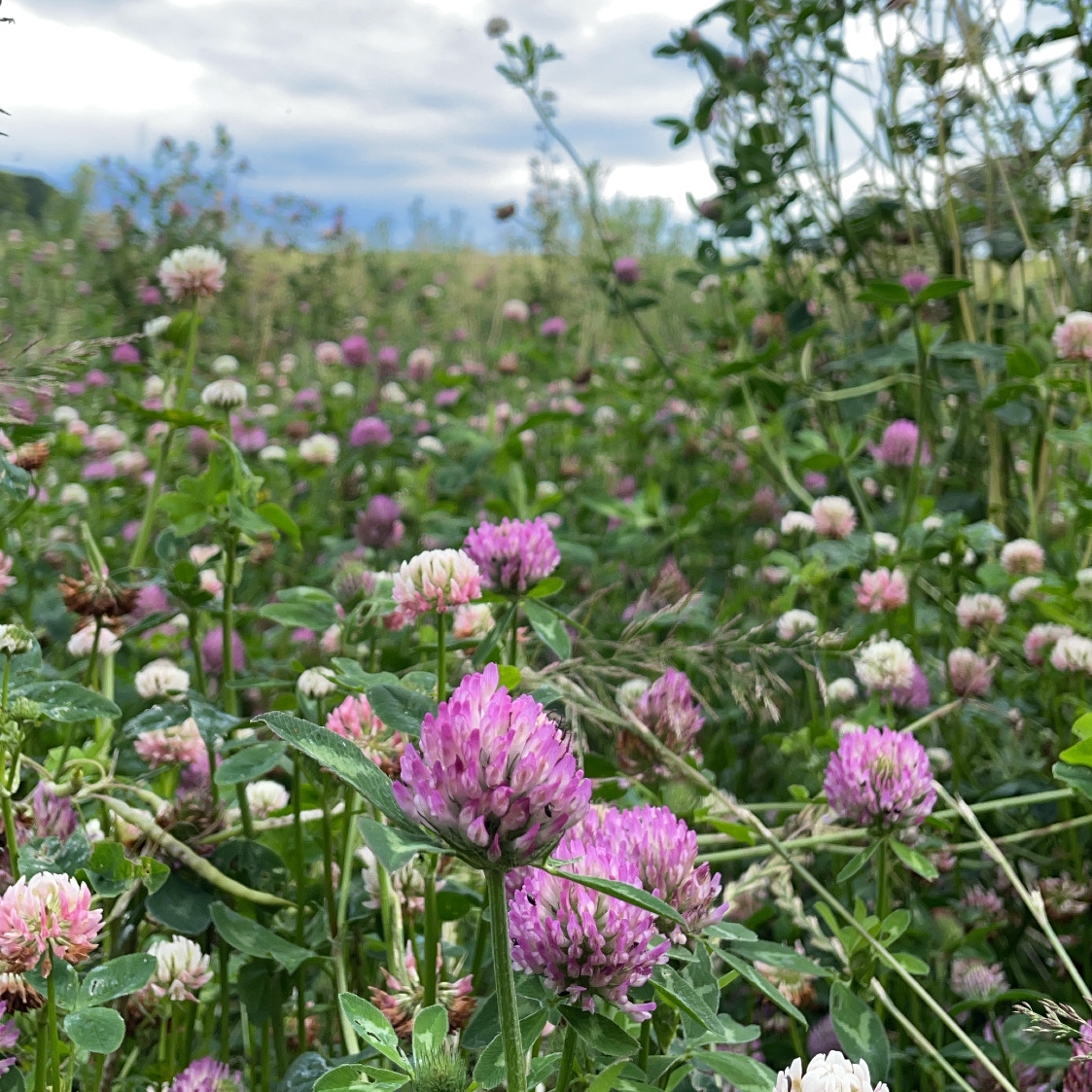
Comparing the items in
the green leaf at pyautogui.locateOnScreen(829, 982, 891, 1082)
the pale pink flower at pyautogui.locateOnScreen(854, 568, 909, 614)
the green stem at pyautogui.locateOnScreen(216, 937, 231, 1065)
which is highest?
the pale pink flower at pyautogui.locateOnScreen(854, 568, 909, 614)

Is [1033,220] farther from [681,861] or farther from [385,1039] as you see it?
[385,1039]

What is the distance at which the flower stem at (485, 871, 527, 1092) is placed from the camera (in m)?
0.41

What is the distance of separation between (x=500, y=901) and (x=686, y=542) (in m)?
2.01

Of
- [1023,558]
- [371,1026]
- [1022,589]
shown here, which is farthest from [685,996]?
[1023,558]

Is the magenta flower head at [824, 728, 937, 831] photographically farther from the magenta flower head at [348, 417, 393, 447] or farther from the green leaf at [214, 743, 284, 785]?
the magenta flower head at [348, 417, 393, 447]

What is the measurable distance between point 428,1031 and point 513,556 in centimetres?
41

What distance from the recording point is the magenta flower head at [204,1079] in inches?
28.5

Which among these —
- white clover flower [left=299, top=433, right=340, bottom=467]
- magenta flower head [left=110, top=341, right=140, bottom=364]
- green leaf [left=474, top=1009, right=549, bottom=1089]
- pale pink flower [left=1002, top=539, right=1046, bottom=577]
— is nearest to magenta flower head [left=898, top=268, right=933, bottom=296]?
pale pink flower [left=1002, top=539, right=1046, bottom=577]

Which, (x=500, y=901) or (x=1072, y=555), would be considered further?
(x=1072, y=555)

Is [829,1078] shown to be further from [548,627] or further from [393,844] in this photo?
[548,627]

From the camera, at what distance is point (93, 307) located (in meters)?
5.82

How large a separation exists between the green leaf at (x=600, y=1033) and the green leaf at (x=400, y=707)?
168 millimetres

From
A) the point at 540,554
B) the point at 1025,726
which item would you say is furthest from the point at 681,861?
the point at 1025,726

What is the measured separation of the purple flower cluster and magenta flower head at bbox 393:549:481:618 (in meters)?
0.22
